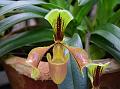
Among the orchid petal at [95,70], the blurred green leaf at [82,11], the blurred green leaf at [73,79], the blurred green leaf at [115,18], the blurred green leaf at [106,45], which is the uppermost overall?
the blurred green leaf at [82,11]

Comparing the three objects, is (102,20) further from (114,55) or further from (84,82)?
(84,82)

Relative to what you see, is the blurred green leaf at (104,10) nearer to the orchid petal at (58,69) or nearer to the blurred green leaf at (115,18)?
the blurred green leaf at (115,18)

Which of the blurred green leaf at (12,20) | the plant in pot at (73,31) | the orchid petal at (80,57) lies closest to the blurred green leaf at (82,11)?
the plant in pot at (73,31)

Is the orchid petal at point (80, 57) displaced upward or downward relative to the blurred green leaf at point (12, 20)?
downward

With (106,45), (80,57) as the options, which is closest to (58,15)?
(80,57)

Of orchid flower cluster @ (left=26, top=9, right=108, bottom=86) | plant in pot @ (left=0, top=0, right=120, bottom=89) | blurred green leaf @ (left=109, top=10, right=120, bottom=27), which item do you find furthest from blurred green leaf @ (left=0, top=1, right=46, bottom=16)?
blurred green leaf @ (left=109, top=10, right=120, bottom=27)

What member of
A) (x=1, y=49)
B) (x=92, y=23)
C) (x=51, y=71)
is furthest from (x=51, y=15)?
(x=92, y=23)
